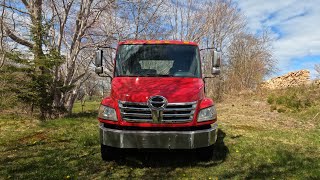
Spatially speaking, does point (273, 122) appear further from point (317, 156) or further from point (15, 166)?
point (15, 166)

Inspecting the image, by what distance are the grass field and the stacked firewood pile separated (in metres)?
14.6

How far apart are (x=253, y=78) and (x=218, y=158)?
29113 mm

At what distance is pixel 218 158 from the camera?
625 cm

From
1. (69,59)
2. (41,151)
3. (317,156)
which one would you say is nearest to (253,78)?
(69,59)

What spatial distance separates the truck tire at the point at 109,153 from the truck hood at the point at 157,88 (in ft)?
3.48

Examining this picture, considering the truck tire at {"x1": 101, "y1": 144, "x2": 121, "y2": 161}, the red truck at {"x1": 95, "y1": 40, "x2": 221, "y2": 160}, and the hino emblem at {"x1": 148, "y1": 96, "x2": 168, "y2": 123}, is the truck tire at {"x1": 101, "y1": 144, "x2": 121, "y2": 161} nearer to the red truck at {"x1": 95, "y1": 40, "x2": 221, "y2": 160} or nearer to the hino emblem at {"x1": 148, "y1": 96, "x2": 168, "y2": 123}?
the red truck at {"x1": 95, "y1": 40, "x2": 221, "y2": 160}

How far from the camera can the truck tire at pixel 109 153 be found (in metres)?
5.70

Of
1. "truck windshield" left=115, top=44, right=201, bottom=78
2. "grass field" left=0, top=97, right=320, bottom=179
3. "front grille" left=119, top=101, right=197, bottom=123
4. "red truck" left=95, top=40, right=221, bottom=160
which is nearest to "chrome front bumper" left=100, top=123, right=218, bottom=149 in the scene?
"red truck" left=95, top=40, right=221, bottom=160

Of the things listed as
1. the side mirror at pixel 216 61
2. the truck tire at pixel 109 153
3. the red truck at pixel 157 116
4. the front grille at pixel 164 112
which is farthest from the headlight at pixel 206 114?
the truck tire at pixel 109 153

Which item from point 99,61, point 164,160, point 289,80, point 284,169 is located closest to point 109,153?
point 164,160

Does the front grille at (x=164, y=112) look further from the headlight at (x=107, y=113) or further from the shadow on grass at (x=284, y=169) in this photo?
the shadow on grass at (x=284, y=169)

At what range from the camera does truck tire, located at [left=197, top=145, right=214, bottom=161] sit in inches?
227

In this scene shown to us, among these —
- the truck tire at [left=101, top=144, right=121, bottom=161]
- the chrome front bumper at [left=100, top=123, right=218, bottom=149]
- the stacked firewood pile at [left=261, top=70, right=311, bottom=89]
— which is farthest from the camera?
the stacked firewood pile at [left=261, top=70, right=311, bottom=89]

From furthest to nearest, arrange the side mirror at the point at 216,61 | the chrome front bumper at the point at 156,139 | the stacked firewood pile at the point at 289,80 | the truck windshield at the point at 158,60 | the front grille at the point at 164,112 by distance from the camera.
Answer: the stacked firewood pile at the point at 289,80 < the side mirror at the point at 216,61 < the truck windshield at the point at 158,60 < the front grille at the point at 164,112 < the chrome front bumper at the point at 156,139
